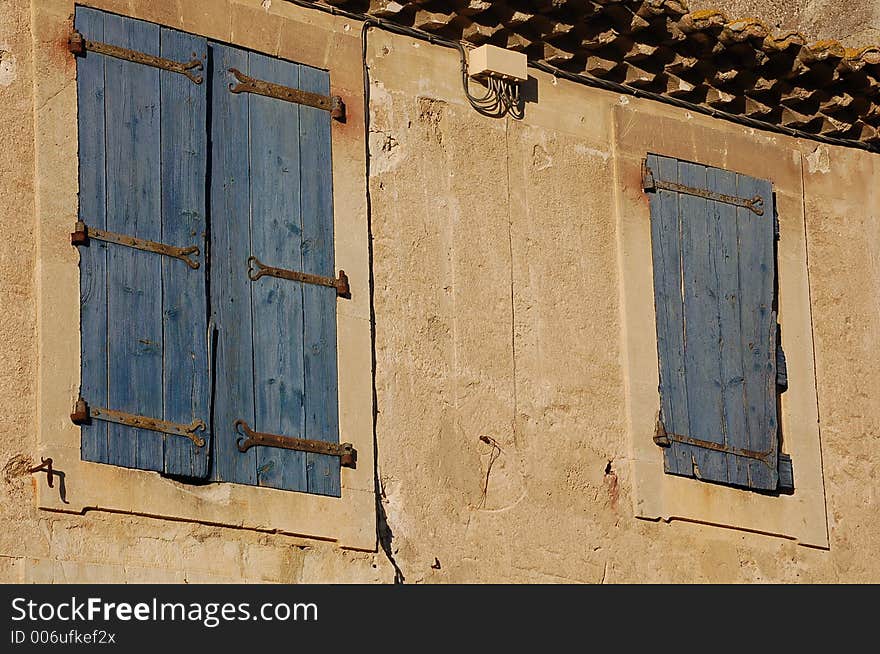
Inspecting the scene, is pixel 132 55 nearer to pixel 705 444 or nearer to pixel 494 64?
pixel 494 64

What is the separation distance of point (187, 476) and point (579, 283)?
2.27 meters

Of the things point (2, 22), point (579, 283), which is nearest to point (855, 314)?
point (579, 283)

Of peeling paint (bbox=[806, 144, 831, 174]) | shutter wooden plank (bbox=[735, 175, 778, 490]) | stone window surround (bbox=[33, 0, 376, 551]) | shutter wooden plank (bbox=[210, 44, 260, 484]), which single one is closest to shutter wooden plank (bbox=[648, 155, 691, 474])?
shutter wooden plank (bbox=[735, 175, 778, 490])

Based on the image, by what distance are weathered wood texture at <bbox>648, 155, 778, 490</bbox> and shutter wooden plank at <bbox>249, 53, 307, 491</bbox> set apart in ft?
6.16

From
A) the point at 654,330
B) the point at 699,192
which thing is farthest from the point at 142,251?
the point at 699,192

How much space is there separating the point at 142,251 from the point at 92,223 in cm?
22

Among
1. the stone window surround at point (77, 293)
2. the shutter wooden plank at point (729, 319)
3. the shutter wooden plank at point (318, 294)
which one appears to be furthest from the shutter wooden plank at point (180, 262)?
the shutter wooden plank at point (729, 319)

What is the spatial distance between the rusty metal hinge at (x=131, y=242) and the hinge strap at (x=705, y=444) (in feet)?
7.66

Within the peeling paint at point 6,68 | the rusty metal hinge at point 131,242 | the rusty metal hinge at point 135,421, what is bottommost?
the rusty metal hinge at point 135,421

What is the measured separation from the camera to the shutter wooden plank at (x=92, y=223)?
7.70 m

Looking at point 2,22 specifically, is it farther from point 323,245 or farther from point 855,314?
point 855,314

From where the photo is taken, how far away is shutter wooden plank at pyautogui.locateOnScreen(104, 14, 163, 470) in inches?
307

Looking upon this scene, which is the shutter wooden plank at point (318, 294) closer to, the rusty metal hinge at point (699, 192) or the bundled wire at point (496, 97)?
the bundled wire at point (496, 97)

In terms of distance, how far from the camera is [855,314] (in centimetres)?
1030
